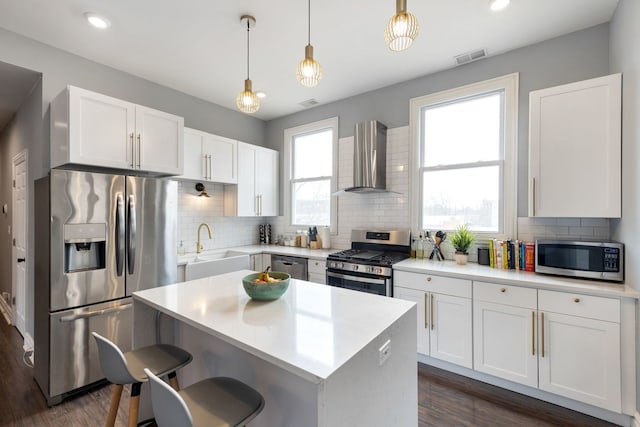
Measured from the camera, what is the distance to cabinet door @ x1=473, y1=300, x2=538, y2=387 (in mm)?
2219

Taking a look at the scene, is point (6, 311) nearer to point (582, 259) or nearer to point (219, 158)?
point (219, 158)

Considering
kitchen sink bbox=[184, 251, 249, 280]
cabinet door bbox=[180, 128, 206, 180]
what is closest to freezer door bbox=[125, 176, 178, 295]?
kitchen sink bbox=[184, 251, 249, 280]

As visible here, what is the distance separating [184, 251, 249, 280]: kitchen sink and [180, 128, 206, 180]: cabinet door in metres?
1.02

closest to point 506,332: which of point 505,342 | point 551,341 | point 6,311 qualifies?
point 505,342

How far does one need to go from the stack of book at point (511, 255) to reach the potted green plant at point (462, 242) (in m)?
0.19

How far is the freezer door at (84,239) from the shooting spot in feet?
7.35

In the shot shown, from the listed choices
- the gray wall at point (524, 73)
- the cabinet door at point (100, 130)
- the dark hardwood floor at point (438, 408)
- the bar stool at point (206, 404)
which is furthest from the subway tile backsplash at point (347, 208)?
the bar stool at point (206, 404)

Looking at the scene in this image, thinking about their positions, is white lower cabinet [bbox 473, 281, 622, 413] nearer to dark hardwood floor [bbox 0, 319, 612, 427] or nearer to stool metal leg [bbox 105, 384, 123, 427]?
dark hardwood floor [bbox 0, 319, 612, 427]

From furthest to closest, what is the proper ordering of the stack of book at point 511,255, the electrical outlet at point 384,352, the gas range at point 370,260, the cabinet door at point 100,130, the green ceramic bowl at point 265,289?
the gas range at point 370,260, the stack of book at point 511,255, the cabinet door at point 100,130, the green ceramic bowl at point 265,289, the electrical outlet at point 384,352

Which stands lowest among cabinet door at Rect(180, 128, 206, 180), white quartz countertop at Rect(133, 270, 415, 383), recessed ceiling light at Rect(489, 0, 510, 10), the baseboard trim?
the baseboard trim

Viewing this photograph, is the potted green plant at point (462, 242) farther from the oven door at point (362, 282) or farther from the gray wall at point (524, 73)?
the oven door at point (362, 282)

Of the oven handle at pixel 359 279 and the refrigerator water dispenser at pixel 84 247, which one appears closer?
the refrigerator water dispenser at pixel 84 247

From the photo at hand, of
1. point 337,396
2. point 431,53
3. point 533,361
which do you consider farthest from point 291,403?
point 431,53

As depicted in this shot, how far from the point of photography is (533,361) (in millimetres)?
2209
